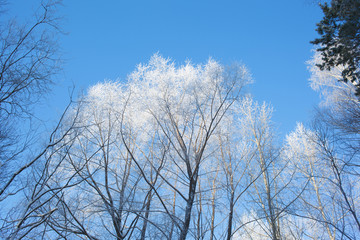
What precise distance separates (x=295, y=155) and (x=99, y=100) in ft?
25.4

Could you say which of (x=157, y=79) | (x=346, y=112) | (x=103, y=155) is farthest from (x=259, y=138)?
(x=103, y=155)

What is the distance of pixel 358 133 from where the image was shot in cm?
560

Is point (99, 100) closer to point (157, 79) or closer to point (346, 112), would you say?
point (157, 79)

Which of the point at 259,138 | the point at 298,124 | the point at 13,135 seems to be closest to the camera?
the point at 13,135

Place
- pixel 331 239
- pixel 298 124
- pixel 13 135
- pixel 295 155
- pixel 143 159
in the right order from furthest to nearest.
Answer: pixel 298 124, pixel 295 155, pixel 331 239, pixel 143 159, pixel 13 135

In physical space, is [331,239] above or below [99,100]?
below

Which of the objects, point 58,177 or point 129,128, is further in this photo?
point 129,128

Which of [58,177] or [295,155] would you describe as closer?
[58,177]

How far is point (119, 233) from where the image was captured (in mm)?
5809

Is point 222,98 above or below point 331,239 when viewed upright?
above

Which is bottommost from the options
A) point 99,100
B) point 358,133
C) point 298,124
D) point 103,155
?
point 103,155

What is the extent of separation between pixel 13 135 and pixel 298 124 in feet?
36.1

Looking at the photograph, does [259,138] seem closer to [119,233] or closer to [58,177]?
[119,233]

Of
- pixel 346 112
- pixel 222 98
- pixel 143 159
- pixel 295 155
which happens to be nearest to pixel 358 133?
pixel 346 112
